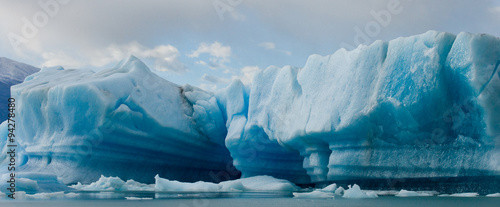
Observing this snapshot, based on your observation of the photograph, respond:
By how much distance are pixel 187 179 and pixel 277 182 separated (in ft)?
15.5

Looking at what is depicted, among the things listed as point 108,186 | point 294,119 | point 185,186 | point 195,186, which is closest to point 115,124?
point 108,186

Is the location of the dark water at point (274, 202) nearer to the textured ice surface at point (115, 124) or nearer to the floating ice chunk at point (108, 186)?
the floating ice chunk at point (108, 186)

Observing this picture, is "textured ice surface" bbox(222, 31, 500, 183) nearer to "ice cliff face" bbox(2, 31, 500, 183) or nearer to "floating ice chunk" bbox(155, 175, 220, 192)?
"ice cliff face" bbox(2, 31, 500, 183)

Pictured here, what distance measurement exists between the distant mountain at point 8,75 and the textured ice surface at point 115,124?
14054 mm

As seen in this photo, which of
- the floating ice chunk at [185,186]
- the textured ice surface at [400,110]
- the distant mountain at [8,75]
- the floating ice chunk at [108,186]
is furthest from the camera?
the distant mountain at [8,75]

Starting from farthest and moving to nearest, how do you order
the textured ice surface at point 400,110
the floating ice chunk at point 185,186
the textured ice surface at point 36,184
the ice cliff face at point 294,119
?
the floating ice chunk at point 185,186
the textured ice surface at point 36,184
the ice cliff face at point 294,119
the textured ice surface at point 400,110

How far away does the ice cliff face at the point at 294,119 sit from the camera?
A: 8.35m

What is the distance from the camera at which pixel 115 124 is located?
1193 centimetres

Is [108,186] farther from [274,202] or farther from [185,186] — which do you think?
[274,202]

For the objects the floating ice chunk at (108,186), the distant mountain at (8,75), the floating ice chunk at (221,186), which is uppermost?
the distant mountain at (8,75)

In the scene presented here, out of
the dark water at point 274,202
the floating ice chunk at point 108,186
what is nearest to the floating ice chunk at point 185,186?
the floating ice chunk at point 108,186

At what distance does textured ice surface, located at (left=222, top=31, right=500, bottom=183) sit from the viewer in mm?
8008

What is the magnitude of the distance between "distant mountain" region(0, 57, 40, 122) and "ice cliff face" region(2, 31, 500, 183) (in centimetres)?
1319

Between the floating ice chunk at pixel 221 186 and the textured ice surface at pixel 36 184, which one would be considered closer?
the textured ice surface at pixel 36 184
